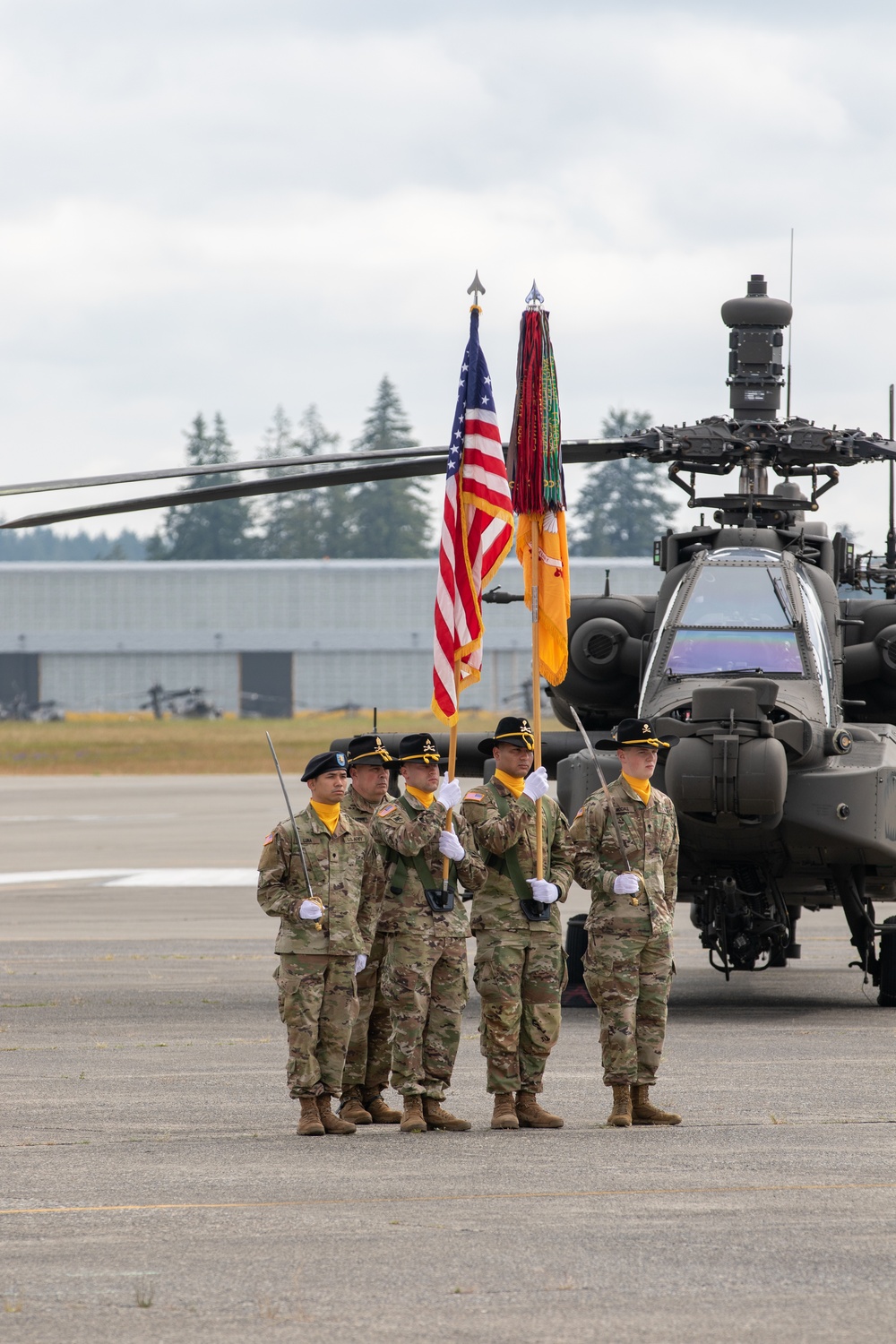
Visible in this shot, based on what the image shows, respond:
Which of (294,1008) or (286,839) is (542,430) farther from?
(294,1008)

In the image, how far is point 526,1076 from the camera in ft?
28.1

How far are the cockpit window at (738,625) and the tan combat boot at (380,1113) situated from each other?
4.70 meters

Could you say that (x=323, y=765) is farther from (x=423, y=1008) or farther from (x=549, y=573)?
(x=549, y=573)

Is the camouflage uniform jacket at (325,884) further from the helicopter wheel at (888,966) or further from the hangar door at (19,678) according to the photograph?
the hangar door at (19,678)

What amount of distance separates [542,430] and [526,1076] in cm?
345

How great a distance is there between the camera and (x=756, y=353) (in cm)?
1432

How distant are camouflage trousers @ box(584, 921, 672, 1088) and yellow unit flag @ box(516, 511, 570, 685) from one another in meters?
1.86

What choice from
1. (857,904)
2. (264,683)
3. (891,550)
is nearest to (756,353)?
(891,550)

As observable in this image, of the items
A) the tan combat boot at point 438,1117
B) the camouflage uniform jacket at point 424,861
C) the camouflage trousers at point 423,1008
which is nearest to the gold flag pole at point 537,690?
the camouflage uniform jacket at point 424,861

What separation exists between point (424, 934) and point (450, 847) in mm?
427

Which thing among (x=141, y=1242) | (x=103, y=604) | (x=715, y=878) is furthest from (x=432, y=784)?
(x=103, y=604)

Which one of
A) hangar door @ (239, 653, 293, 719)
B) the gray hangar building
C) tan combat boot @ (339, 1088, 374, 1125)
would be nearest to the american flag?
tan combat boot @ (339, 1088, 374, 1125)

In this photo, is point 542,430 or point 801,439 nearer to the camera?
point 542,430

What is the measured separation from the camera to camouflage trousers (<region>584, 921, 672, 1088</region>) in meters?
8.52
